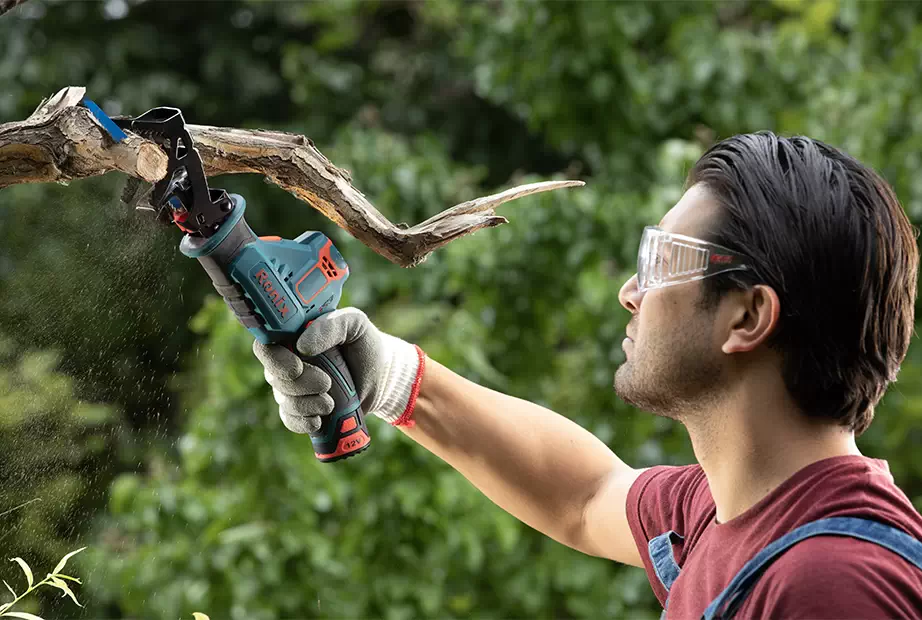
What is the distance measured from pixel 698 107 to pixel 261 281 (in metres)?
2.94

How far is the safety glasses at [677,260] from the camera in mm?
1305

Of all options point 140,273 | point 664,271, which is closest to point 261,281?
point 140,273

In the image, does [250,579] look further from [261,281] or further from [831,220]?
[831,220]

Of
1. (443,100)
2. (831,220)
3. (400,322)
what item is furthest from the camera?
(443,100)

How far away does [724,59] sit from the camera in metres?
4.02

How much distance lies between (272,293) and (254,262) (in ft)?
0.17

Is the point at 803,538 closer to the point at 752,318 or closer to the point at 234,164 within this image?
the point at 752,318

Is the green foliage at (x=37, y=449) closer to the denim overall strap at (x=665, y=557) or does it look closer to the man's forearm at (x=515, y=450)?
the man's forearm at (x=515, y=450)

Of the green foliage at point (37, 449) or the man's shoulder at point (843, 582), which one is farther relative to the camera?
the green foliage at point (37, 449)

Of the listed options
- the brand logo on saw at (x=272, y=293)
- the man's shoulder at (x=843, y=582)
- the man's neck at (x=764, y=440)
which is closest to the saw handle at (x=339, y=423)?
the brand logo on saw at (x=272, y=293)

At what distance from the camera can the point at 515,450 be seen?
1.77 metres

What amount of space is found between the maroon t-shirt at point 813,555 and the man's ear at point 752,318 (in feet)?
0.54

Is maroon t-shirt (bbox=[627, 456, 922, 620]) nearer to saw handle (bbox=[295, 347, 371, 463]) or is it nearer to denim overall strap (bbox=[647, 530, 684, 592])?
denim overall strap (bbox=[647, 530, 684, 592])

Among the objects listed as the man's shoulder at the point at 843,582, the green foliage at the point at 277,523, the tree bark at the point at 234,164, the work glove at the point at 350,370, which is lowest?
the green foliage at the point at 277,523
